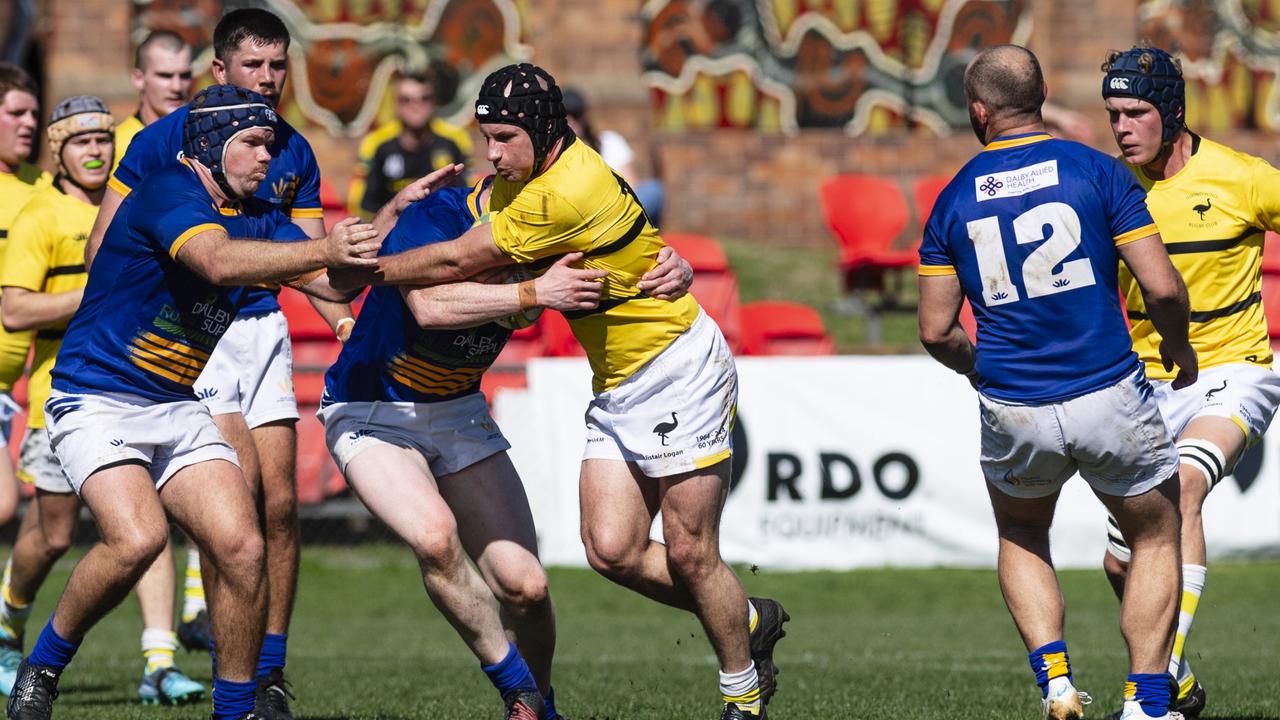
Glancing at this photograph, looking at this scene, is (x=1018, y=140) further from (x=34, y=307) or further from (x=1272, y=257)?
(x=1272, y=257)

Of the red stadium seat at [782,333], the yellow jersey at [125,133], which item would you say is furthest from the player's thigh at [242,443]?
the red stadium seat at [782,333]

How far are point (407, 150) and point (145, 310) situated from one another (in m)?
7.77

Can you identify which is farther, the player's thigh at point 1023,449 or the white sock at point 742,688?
the white sock at point 742,688

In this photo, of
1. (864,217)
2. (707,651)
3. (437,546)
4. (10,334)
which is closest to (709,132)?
(864,217)

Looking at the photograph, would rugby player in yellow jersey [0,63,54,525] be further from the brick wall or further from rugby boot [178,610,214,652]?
the brick wall

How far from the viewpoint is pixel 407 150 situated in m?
13.7

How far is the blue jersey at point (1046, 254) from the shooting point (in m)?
5.80

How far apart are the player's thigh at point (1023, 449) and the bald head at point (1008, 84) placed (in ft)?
3.20

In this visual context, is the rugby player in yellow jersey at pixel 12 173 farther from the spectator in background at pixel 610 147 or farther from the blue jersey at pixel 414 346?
the spectator in background at pixel 610 147

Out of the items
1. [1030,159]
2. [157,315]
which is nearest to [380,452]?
[157,315]

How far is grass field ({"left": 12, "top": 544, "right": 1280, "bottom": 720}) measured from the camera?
7551 mm

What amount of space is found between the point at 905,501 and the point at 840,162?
9012 millimetres

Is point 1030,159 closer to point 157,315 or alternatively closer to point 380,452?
point 380,452

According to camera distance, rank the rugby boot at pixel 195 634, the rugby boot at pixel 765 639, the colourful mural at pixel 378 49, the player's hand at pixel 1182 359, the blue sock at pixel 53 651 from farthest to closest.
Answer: the colourful mural at pixel 378 49 < the rugby boot at pixel 195 634 < the rugby boot at pixel 765 639 < the blue sock at pixel 53 651 < the player's hand at pixel 1182 359
